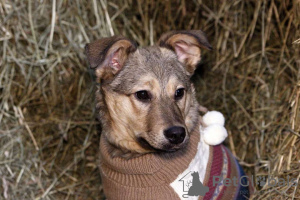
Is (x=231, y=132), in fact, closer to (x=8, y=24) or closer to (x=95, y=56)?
(x=95, y=56)

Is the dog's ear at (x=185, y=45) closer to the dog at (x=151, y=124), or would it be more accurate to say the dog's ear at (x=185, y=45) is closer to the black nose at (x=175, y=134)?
the dog at (x=151, y=124)

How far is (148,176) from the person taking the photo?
3990mm

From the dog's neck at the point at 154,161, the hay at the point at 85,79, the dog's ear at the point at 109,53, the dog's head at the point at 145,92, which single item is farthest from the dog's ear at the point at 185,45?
the hay at the point at 85,79

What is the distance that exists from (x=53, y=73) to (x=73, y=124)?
70cm

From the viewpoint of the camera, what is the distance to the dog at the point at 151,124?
3.90m

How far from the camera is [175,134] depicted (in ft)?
12.5

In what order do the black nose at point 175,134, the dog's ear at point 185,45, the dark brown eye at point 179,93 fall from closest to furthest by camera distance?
1. the black nose at point 175,134
2. the dark brown eye at point 179,93
3. the dog's ear at point 185,45

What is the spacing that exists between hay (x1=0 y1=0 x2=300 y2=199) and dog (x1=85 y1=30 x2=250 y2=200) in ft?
3.81

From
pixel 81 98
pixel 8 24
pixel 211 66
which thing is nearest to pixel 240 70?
pixel 211 66

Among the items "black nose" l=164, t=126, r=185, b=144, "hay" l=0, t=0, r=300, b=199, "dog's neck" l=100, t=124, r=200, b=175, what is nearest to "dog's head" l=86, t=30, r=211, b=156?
"black nose" l=164, t=126, r=185, b=144

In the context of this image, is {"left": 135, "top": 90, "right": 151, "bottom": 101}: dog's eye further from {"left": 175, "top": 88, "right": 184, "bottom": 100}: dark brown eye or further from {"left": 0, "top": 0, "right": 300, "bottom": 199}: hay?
{"left": 0, "top": 0, "right": 300, "bottom": 199}: hay

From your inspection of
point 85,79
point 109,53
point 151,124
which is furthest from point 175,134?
point 85,79

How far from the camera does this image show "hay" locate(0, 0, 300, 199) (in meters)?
5.29

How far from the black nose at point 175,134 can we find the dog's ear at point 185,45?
3.13ft
